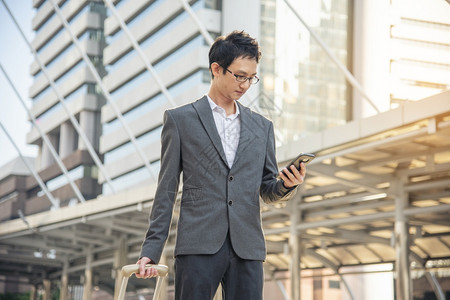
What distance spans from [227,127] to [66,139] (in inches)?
2947

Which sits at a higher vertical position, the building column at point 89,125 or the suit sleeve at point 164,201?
the building column at point 89,125

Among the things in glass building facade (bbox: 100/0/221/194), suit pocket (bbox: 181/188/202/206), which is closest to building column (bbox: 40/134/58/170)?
glass building facade (bbox: 100/0/221/194)

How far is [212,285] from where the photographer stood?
287 centimetres

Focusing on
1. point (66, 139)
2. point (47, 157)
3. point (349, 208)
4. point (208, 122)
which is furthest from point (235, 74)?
point (47, 157)

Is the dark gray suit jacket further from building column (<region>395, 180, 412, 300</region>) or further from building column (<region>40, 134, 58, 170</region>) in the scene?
building column (<region>40, 134, 58, 170</region>)

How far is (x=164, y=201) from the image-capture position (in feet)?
9.93

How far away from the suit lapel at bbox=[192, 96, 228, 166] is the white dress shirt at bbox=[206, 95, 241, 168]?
1.3 inches

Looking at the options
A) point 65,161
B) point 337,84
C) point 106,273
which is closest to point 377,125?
point 106,273

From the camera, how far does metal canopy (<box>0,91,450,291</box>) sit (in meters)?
11.4

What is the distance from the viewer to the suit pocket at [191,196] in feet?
9.86

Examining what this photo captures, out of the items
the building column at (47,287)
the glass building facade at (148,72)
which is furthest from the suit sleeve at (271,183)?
the glass building facade at (148,72)

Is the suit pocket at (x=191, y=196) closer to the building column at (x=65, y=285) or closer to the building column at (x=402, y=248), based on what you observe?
the building column at (x=402, y=248)

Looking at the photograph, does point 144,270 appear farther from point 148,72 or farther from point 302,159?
point 148,72

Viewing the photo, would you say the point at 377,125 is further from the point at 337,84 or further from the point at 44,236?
the point at 337,84
